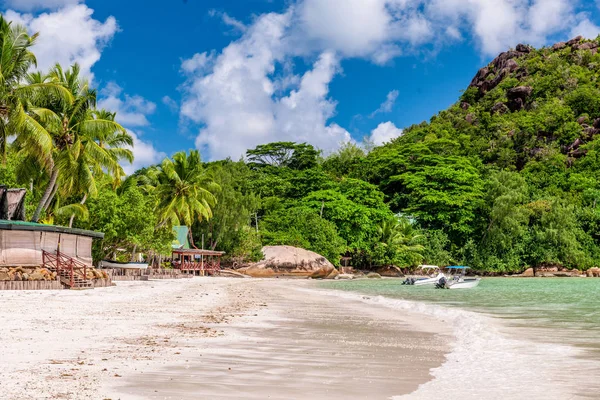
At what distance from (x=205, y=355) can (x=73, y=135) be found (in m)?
24.6

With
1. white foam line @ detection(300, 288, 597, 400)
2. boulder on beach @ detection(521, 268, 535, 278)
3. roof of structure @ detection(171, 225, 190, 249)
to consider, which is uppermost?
roof of structure @ detection(171, 225, 190, 249)

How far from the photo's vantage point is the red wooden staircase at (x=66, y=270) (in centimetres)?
2167

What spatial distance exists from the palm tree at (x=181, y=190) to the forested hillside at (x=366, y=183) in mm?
109

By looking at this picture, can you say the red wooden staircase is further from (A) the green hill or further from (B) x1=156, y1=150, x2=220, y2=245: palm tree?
(A) the green hill

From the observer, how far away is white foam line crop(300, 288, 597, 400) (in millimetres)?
5605

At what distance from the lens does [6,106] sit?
23.6 metres

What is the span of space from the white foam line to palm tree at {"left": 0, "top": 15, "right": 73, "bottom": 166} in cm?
1936

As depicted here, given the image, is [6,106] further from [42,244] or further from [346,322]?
[346,322]

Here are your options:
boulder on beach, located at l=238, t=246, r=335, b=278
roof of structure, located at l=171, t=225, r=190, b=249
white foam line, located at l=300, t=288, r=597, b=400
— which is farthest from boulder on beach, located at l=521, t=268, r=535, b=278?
white foam line, located at l=300, t=288, r=597, b=400

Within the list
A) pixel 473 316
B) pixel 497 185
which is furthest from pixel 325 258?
pixel 473 316

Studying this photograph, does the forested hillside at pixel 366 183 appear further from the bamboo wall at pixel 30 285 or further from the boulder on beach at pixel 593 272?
the bamboo wall at pixel 30 285

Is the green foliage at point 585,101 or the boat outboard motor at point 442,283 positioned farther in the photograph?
the green foliage at point 585,101

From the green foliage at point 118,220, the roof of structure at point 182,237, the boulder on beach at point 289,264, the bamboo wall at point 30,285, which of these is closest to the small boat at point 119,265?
the green foliage at point 118,220

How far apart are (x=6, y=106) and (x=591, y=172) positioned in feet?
226
